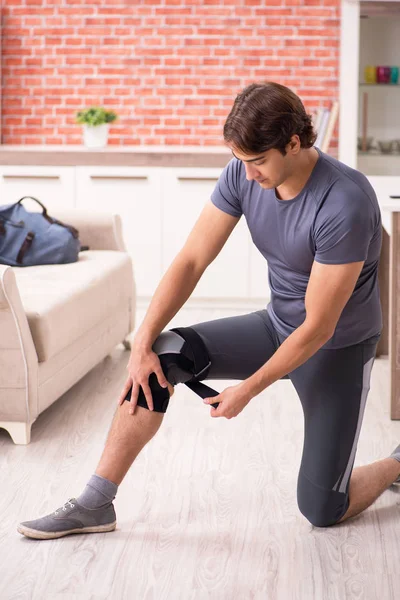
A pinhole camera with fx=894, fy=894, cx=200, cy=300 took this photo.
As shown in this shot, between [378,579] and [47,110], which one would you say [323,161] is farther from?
[47,110]

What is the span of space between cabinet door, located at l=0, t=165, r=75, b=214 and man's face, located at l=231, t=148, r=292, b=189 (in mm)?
3350

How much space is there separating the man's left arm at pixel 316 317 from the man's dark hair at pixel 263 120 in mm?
294

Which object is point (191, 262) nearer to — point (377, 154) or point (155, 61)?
point (377, 154)

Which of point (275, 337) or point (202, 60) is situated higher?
point (202, 60)

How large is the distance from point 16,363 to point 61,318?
0.97 feet

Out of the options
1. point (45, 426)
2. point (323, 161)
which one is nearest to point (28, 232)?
point (45, 426)

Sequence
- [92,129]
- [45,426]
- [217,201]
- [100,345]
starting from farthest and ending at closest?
[92,129] → [100,345] → [45,426] → [217,201]

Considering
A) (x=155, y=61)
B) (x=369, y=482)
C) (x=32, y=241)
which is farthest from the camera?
(x=155, y=61)

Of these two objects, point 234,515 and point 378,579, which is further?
point 234,515

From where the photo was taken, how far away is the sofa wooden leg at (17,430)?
9.47ft

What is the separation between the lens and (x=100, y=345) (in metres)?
3.68

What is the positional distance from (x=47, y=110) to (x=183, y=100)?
0.89 metres

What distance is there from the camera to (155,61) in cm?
568

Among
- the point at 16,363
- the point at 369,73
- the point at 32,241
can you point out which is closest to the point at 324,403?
the point at 16,363
